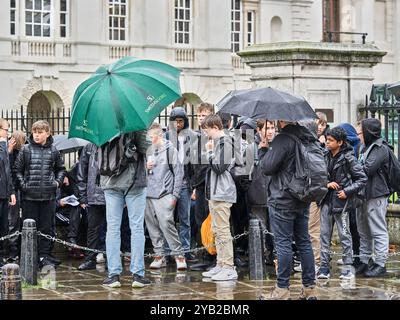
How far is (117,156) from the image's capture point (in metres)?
11.7

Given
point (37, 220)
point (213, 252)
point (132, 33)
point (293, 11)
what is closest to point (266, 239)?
point (213, 252)

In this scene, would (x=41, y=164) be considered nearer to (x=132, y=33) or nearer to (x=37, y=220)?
(x=37, y=220)

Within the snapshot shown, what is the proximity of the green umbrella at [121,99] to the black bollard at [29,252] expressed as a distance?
120cm

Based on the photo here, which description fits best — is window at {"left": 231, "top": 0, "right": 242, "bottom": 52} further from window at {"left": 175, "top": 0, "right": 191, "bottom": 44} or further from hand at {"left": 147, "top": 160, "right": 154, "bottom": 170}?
hand at {"left": 147, "top": 160, "right": 154, "bottom": 170}

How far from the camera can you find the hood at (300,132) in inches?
427

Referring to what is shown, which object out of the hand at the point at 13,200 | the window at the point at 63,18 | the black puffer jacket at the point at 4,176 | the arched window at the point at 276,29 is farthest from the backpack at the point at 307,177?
the arched window at the point at 276,29

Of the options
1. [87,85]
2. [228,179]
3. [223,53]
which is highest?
[223,53]

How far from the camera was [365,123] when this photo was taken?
1309 cm

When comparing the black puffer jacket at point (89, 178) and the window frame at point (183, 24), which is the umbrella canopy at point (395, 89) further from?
the window frame at point (183, 24)

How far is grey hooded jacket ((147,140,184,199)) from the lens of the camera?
13.4 meters

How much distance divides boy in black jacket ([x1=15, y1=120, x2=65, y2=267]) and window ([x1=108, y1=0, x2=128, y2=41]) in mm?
27024

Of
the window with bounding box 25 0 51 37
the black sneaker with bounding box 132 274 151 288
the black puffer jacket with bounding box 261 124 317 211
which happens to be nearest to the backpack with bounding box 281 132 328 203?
the black puffer jacket with bounding box 261 124 317 211
